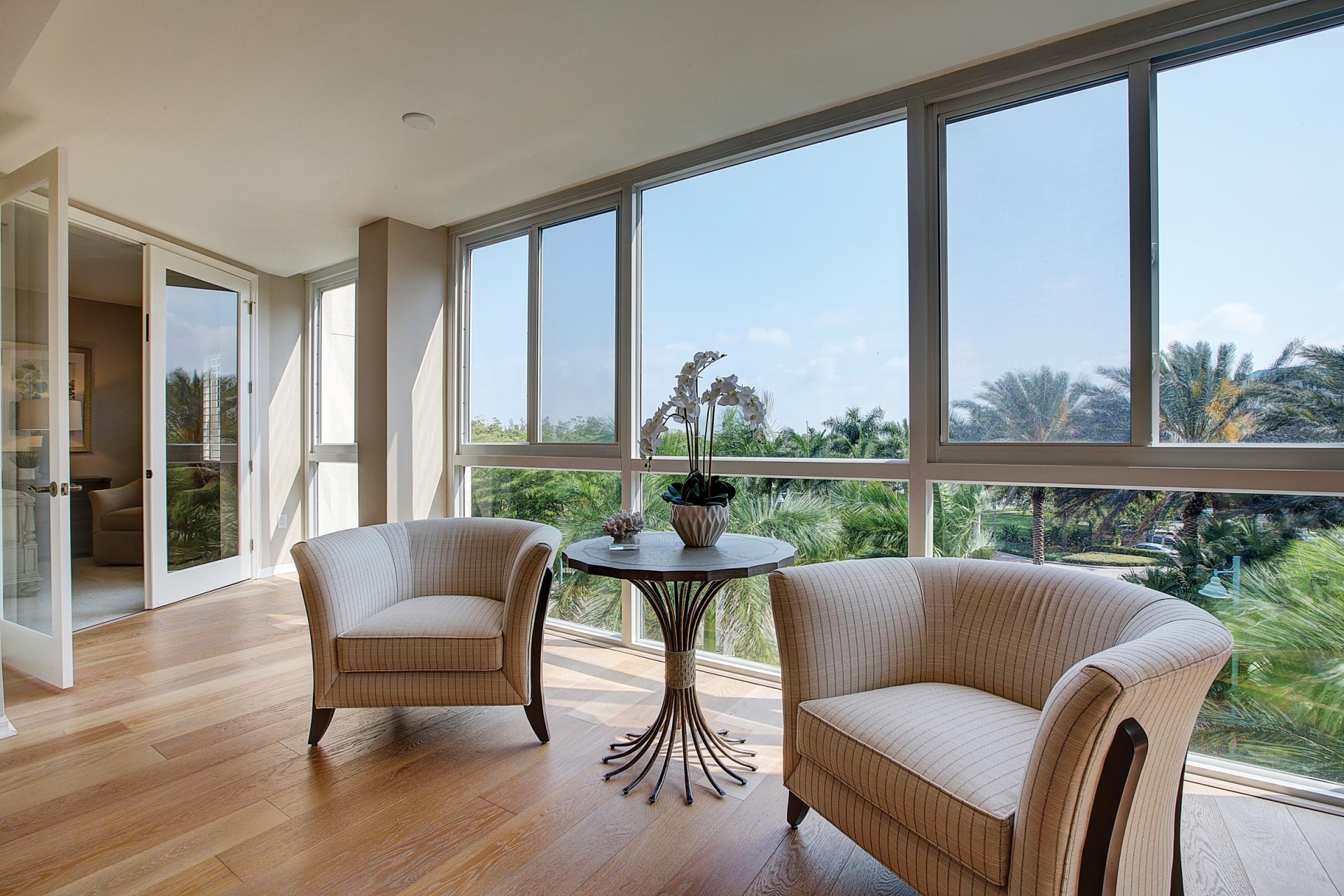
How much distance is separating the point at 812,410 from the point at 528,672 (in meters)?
1.62

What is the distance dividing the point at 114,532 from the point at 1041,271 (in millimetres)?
7300

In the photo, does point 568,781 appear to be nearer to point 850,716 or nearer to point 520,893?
point 520,893

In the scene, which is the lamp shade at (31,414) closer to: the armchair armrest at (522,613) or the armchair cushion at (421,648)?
the armchair cushion at (421,648)

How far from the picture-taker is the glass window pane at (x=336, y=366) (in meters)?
5.18

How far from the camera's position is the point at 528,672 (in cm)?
229

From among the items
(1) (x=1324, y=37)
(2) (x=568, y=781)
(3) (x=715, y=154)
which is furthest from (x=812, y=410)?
(1) (x=1324, y=37)

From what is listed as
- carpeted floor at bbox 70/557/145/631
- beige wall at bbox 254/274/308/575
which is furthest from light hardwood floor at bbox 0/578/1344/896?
beige wall at bbox 254/274/308/575

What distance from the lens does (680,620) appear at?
A: 213 centimetres

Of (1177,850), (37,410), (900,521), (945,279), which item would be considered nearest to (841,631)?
(1177,850)

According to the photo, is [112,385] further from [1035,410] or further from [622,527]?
[1035,410]

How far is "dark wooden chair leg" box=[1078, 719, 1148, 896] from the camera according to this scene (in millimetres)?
1062

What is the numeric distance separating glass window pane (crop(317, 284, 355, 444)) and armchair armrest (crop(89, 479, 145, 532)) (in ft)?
7.37

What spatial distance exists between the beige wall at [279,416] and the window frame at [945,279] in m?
3.05

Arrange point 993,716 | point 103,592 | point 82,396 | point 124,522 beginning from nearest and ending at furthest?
point 993,716
point 103,592
point 124,522
point 82,396
